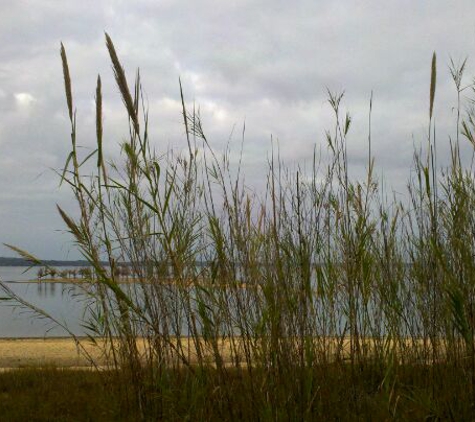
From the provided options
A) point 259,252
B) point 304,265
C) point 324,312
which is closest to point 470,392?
point 324,312

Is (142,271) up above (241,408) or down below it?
above

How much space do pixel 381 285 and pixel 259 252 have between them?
77 cm

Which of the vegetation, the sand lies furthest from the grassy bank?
the sand

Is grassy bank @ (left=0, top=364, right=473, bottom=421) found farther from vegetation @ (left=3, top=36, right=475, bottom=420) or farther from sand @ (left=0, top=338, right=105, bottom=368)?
sand @ (left=0, top=338, right=105, bottom=368)

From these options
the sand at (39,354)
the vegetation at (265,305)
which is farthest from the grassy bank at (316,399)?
the sand at (39,354)

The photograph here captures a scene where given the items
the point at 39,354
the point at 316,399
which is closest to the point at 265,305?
the point at 316,399

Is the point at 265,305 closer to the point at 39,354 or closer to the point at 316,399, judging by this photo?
the point at 316,399

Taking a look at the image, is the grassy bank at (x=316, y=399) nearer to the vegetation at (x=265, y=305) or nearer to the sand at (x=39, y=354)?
the vegetation at (x=265, y=305)

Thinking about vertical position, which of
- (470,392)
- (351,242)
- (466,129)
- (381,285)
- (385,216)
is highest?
(466,129)

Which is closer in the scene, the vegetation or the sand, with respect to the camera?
the vegetation

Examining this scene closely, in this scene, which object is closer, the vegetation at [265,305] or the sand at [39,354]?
the vegetation at [265,305]

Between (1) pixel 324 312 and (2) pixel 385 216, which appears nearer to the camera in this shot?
(1) pixel 324 312

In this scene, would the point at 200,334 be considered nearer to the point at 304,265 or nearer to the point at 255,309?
the point at 255,309

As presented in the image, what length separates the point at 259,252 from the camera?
221 centimetres
